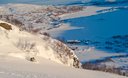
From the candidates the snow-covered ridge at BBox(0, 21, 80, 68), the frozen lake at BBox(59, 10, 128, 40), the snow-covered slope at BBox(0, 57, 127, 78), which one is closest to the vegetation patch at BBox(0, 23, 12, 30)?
the snow-covered ridge at BBox(0, 21, 80, 68)

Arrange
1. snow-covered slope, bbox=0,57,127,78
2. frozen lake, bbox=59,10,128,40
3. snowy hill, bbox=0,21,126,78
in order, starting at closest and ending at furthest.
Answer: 1. snow-covered slope, bbox=0,57,127,78
2. snowy hill, bbox=0,21,126,78
3. frozen lake, bbox=59,10,128,40

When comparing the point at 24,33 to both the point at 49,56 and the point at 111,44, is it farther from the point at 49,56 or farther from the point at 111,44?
the point at 111,44

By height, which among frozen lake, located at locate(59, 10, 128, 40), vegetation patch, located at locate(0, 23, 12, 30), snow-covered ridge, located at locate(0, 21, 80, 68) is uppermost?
vegetation patch, located at locate(0, 23, 12, 30)

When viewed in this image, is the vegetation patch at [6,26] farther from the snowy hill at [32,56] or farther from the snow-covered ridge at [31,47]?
the snow-covered ridge at [31,47]

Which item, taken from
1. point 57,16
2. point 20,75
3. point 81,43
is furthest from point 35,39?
point 57,16

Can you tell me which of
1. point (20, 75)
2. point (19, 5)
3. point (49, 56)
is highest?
point (20, 75)

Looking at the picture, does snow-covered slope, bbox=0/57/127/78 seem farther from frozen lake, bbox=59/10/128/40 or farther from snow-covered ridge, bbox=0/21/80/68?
frozen lake, bbox=59/10/128/40

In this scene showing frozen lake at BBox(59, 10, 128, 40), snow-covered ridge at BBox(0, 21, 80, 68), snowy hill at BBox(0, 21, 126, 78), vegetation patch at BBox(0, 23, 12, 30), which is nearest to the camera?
snowy hill at BBox(0, 21, 126, 78)

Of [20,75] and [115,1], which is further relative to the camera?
[115,1]

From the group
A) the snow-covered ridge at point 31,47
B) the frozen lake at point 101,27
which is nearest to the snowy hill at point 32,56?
the snow-covered ridge at point 31,47
